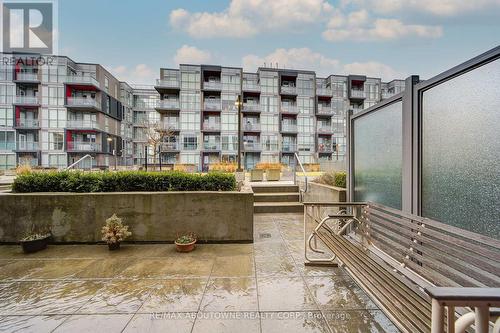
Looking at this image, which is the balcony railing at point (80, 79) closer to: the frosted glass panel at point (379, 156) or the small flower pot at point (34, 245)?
the small flower pot at point (34, 245)

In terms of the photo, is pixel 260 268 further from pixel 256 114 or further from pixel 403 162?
pixel 256 114

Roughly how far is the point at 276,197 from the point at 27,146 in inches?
1466

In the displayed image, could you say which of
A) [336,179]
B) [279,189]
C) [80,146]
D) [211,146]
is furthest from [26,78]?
[336,179]

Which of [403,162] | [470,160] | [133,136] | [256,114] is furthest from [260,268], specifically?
[133,136]

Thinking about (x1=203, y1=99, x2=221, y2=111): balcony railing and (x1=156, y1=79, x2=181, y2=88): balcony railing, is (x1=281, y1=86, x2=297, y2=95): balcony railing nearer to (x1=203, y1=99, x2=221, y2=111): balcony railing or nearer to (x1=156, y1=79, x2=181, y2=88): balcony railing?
(x1=203, y1=99, x2=221, y2=111): balcony railing

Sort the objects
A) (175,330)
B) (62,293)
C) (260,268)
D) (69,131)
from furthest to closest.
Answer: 1. (69,131)
2. (260,268)
3. (62,293)
4. (175,330)

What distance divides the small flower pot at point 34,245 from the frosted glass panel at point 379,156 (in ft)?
21.9

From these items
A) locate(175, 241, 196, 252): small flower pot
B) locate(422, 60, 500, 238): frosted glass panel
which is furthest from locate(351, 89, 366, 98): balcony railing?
locate(175, 241, 196, 252): small flower pot

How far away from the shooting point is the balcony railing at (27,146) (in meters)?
30.2

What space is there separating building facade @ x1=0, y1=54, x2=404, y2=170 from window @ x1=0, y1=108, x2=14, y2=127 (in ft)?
0.34

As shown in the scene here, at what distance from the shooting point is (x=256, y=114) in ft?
117

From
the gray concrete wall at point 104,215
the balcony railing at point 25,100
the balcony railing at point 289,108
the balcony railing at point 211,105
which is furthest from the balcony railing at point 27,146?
the gray concrete wall at point 104,215

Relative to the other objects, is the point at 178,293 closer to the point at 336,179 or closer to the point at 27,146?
the point at 336,179

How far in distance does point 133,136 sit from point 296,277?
4541 cm
